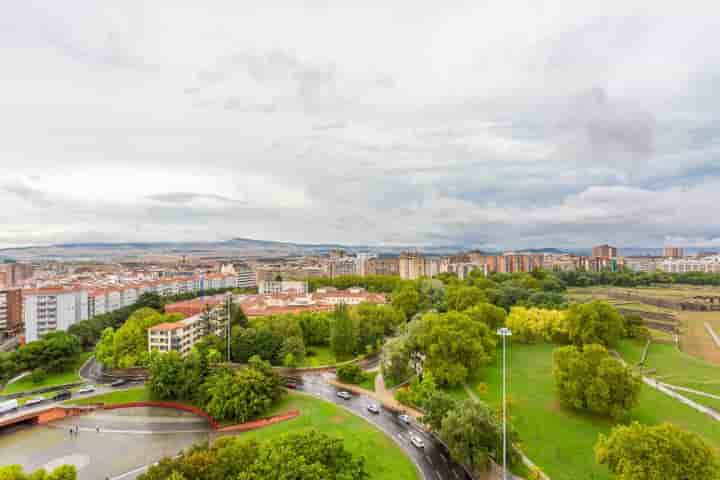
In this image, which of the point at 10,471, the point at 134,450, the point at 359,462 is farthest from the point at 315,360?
the point at 10,471

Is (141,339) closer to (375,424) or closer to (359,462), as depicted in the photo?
(375,424)

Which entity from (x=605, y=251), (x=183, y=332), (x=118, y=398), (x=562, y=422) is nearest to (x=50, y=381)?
(x=118, y=398)

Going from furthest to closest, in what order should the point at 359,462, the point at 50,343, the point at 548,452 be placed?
1. the point at 50,343
2. the point at 548,452
3. the point at 359,462

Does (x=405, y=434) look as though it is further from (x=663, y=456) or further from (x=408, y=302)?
(x=408, y=302)

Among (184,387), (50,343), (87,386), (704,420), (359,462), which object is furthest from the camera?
(50,343)

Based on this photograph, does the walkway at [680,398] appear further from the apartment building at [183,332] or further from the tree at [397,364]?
the apartment building at [183,332]

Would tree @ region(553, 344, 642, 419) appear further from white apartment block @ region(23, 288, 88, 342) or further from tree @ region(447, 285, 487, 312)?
white apartment block @ region(23, 288, 88, 342)

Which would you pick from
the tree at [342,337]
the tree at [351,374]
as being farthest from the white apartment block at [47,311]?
the tree at [351,374]

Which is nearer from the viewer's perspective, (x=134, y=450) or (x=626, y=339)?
(x=134, y=450)
